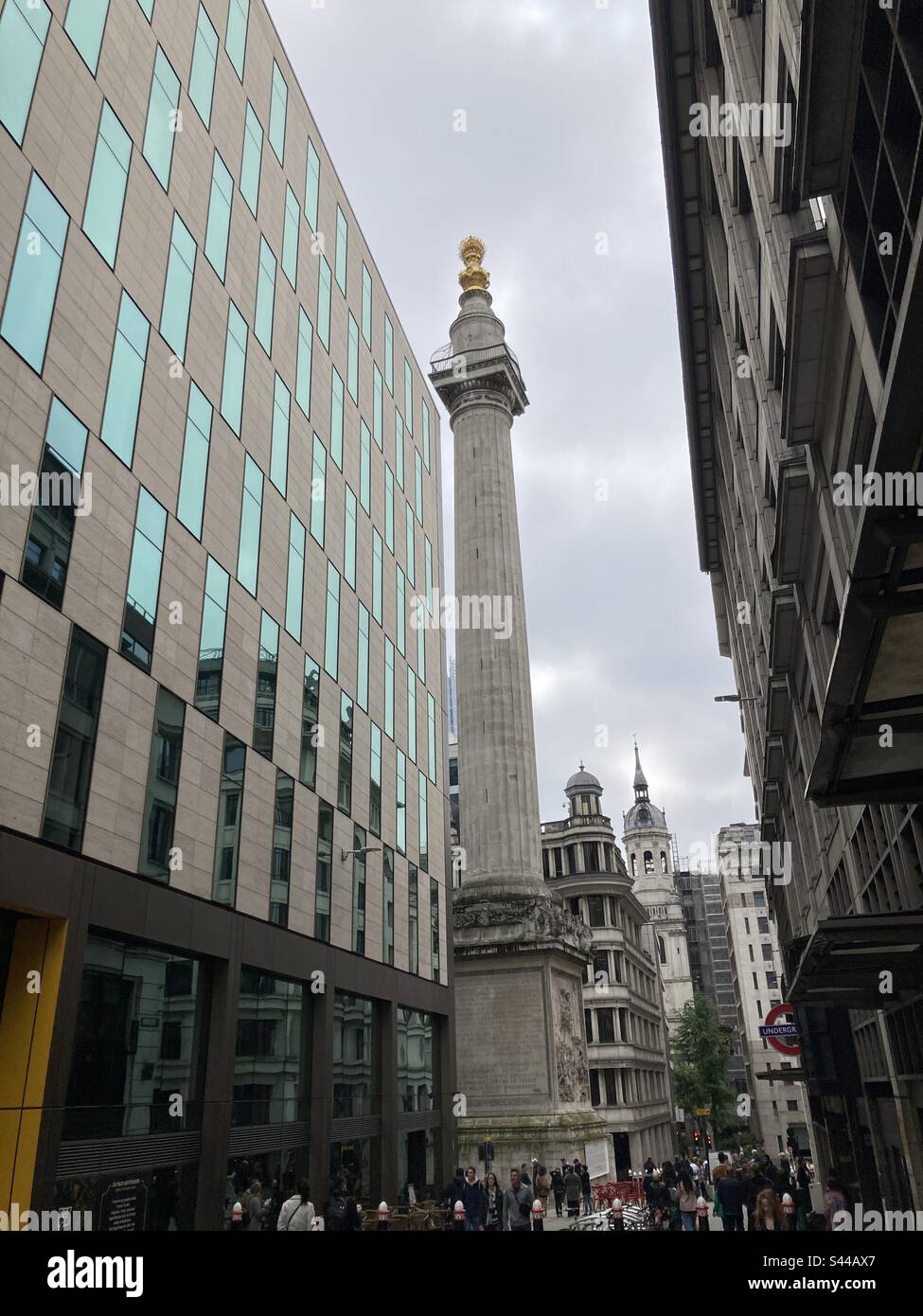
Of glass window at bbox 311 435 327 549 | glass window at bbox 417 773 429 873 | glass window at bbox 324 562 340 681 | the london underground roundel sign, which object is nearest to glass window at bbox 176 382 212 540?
glass window at bbox 311 435 327 549

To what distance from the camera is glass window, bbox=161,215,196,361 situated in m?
22.8

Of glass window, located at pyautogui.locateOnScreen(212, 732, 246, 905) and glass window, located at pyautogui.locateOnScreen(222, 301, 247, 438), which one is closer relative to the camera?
glass window, located at pyautogui.locateOnScreen(212, 732, 246, 905)

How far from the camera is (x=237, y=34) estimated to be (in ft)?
94.5

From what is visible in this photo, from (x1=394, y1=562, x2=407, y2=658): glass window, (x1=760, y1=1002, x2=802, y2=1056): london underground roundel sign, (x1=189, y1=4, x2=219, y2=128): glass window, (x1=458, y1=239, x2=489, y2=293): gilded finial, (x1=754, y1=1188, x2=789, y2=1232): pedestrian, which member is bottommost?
(x1=754, y1=1188, x2=789, y2=1232): pedestrian

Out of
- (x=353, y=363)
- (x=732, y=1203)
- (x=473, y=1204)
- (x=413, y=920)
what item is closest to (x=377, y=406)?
(x=353, y=363)

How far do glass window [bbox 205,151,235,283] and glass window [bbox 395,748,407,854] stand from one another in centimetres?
1947

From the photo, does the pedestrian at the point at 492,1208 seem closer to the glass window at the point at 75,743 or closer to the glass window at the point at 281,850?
the glass window at the point at 281,850

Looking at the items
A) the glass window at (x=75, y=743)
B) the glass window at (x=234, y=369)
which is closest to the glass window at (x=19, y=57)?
the glass window at (x=234, y=369)

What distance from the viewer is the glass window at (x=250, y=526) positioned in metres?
25.5

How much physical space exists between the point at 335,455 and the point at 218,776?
1576 centimetres

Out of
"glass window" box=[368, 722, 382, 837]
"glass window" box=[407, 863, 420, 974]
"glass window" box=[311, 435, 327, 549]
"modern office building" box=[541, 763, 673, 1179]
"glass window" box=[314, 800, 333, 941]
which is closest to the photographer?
"glass window" box=[314, 800, 333, 941]

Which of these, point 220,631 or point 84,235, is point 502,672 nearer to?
A: point 220,631

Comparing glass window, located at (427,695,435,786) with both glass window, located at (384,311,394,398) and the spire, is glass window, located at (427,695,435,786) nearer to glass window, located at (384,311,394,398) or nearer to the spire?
glass window, located at (384,311,394,398)
